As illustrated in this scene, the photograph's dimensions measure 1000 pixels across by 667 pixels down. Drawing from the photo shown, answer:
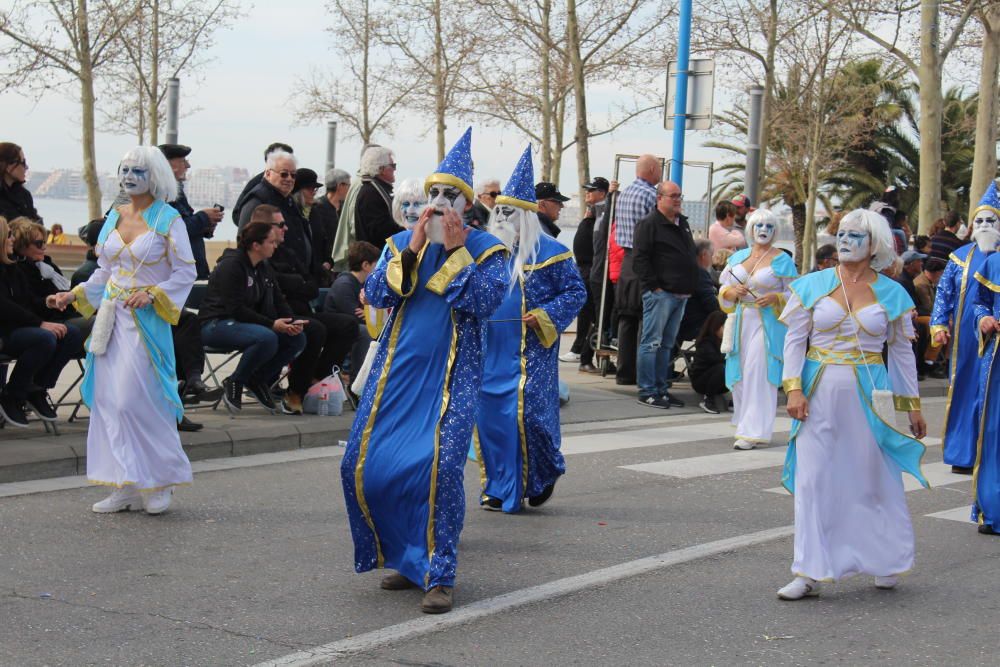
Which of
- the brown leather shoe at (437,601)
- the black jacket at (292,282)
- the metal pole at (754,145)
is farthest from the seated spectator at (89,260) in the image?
the metal pole at (754,145)

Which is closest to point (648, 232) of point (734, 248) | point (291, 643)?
point (734, 248)

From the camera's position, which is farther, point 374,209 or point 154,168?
point 374,209

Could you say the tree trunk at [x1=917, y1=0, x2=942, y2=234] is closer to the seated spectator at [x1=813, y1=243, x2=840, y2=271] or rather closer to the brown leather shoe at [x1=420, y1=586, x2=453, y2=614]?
the seated spectator at [x1=813, y1=243, x2=840, y2=271]

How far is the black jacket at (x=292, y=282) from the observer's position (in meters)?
11.6

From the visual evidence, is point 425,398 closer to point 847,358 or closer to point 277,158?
point 847,358

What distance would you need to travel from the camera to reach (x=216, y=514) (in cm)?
797

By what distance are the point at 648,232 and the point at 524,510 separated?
18.6 feet

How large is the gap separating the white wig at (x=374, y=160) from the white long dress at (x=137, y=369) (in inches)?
173

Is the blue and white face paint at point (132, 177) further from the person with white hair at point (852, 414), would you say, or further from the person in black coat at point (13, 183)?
the person with white hair at point (852, 414)

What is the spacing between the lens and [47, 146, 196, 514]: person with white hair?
25.9ft

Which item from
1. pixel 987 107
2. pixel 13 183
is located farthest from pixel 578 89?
pixel 13 183

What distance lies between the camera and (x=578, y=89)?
27.4 metres

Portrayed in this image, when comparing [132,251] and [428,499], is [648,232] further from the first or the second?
[428,499]

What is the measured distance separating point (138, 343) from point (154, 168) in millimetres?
1000
